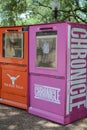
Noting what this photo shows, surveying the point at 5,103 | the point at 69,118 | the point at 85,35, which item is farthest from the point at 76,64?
the point at 5,103

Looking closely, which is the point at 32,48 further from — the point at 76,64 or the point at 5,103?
the point at 5,103

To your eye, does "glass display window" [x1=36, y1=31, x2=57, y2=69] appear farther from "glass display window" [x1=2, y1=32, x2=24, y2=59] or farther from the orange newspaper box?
"glass display window" [x1=2, y1=32, x2=24, y2=59]

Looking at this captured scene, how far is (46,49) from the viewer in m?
5.39

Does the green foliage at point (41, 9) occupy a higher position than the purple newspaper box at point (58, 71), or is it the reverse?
the green foliage at point (41, 9)

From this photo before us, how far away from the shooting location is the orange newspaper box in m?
5.83

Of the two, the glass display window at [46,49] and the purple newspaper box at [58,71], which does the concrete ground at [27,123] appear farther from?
the glass display window at [46,49]

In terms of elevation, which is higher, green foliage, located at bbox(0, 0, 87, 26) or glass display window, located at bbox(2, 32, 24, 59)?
green foliage, located at bbox(0, 0, 87, 26)

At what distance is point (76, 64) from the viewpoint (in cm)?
512

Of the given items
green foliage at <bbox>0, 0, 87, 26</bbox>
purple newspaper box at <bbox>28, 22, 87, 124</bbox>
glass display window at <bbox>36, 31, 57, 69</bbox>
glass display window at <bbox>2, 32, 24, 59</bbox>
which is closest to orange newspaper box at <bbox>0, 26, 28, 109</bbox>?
glass display window at <bbox>2, 32, 24, 59</bbox>

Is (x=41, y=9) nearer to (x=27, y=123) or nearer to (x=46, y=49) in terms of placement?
(x=46, y=49)

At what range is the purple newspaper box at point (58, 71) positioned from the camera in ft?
16.4

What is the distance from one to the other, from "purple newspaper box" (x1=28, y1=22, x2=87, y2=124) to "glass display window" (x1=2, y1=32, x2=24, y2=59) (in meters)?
0.36

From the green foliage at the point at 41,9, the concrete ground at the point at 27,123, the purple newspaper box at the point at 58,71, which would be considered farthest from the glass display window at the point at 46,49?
the green foliage at the point at 41,9

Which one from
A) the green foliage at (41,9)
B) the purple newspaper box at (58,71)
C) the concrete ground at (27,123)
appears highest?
the green foliage at (41,9)
